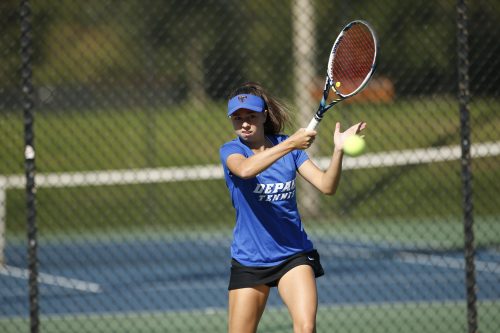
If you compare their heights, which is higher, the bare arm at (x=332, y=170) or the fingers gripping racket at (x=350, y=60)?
the fingers gripping racket at (x=350, y=60)

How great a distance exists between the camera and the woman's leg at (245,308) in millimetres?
4098

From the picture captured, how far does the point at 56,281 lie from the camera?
27.8ft

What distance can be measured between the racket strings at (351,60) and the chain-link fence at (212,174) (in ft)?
8.24

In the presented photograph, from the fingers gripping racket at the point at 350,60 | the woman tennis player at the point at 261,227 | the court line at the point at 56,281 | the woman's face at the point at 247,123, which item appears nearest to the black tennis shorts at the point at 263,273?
the woman tennis player at the point at 261,227

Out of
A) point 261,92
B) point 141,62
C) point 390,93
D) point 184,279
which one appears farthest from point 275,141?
point 141,62

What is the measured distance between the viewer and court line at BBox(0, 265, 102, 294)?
8172mm

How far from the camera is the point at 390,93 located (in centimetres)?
1091

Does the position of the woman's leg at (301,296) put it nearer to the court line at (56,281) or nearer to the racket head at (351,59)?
the racket head at (351,59)

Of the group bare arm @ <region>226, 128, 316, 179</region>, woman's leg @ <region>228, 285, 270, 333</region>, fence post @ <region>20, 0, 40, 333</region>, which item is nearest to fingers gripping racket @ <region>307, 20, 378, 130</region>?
bare arm @ <region>226, 128, 316, 179</region>

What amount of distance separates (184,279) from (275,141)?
172 inches

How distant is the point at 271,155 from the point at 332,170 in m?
0.38

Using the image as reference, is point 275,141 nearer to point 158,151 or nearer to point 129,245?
point 129,245

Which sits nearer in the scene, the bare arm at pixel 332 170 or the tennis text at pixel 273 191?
the bare arm at pixel 332 170

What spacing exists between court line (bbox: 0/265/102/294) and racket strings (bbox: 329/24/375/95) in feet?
14.3
